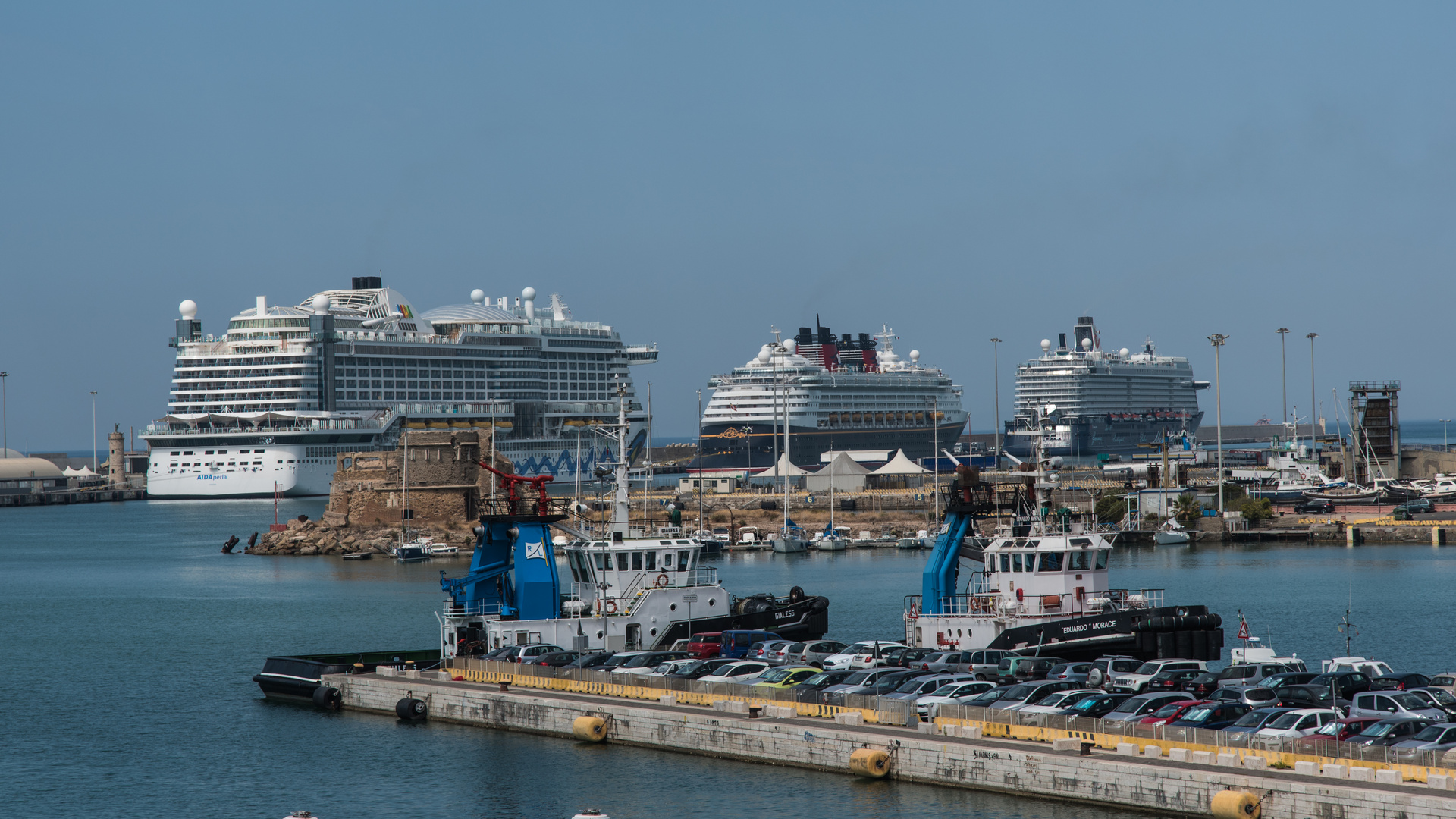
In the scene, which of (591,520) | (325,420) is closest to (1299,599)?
(591,520)

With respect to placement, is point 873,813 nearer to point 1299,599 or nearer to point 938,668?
point 938,668

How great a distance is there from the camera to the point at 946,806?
2375cm

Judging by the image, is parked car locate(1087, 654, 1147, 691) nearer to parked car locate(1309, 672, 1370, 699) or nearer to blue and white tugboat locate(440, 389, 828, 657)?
parked car locate(1309, 672, 1370, 699)

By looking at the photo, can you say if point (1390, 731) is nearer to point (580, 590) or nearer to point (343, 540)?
point (580, 590)

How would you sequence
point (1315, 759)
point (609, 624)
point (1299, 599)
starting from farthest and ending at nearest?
point (1299, 599)
point (609, 624)
point (1315, 759)

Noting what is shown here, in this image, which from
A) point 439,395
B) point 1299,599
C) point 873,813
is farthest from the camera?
point 439,395

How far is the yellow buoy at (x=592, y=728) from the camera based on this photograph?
2869 centimetres

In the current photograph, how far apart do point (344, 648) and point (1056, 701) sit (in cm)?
2650

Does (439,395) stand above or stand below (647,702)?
above

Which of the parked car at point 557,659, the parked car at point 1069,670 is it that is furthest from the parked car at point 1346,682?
the parked car at point 557,659

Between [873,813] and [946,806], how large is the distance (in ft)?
3.55

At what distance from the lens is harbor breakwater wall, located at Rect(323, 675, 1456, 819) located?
2019cm

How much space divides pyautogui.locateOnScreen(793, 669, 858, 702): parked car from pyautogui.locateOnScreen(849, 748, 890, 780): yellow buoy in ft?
8.21

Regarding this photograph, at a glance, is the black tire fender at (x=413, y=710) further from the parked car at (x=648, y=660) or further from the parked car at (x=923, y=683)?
the parked car at (x=923, y=683)
